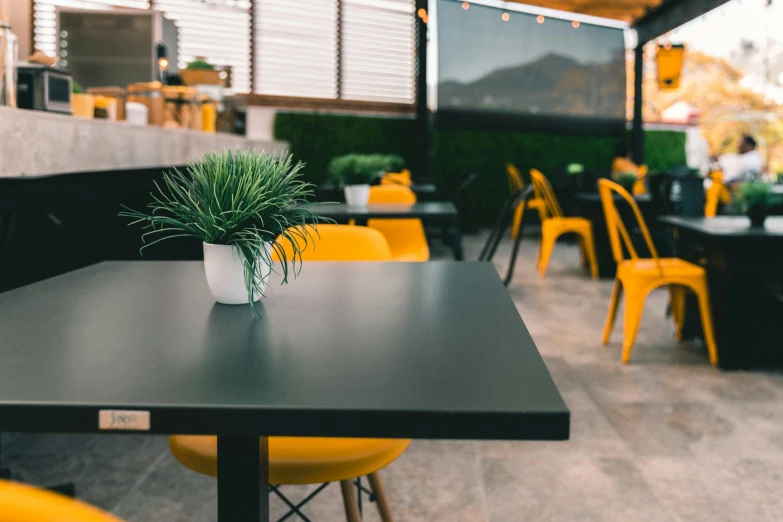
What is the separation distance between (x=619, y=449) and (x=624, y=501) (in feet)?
1.34

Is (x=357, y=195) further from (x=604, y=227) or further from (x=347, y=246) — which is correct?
(x=604, y=227)

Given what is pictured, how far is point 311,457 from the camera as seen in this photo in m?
1.23

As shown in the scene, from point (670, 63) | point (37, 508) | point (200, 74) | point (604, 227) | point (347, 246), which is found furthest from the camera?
point (670, 63)

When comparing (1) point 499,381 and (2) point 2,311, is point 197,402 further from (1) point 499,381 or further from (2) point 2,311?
(2) point 2,311

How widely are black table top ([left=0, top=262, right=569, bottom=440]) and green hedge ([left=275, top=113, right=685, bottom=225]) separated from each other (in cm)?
778

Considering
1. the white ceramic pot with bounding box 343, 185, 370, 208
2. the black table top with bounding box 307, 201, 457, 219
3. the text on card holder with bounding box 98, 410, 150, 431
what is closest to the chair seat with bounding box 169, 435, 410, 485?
the text on card holder with bounding box 98, 410, 150, 431

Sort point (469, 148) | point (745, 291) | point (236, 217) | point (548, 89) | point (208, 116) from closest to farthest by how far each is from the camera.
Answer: point (236, 217) < point (745, 291) < point (208, 116) < point (548, 89) < point (469, 148)

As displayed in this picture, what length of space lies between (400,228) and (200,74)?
6.59 feet

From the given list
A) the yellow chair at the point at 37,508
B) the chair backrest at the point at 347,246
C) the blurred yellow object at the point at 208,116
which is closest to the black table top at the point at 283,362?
the yellow chair at the point at 37,508

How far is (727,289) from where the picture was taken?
3.39 m

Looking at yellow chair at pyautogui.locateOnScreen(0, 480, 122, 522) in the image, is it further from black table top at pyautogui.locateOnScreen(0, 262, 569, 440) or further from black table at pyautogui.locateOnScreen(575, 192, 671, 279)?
black table at pyautogui.locateOnScreen(575, 192, 671, 279)

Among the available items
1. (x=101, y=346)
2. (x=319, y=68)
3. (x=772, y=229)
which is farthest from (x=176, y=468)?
(x=319, y=68)

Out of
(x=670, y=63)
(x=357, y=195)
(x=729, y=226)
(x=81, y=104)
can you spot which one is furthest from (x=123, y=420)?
(x=670, y=63)

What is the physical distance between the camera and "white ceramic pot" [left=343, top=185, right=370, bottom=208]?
3148 mm
